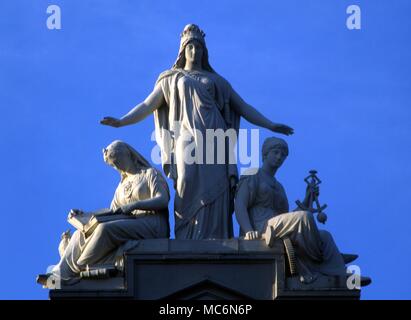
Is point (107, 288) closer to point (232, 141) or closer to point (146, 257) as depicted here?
point (146, 257)

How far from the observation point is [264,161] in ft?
175

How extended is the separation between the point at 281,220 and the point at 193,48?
4651 millimetres

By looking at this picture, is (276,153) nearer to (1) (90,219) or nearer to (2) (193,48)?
(2) (193,48)

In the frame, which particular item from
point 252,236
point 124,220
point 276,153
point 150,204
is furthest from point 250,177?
point 124,220

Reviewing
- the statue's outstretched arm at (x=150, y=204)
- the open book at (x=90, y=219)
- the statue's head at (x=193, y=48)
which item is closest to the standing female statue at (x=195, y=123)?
the statue's head at (x=193, y=48)

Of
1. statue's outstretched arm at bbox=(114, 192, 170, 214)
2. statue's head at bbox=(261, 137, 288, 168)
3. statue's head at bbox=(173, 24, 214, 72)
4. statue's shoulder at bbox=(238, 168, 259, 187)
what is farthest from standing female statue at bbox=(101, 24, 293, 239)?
statue's head at bbox=(261, 137, 288, 168)

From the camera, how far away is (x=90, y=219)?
5231 centimetres

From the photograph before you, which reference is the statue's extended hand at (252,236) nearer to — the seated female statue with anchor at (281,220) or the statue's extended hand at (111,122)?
the seated female statue with anchor at (281,220)

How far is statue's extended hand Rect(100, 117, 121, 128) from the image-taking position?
54.0 metres
